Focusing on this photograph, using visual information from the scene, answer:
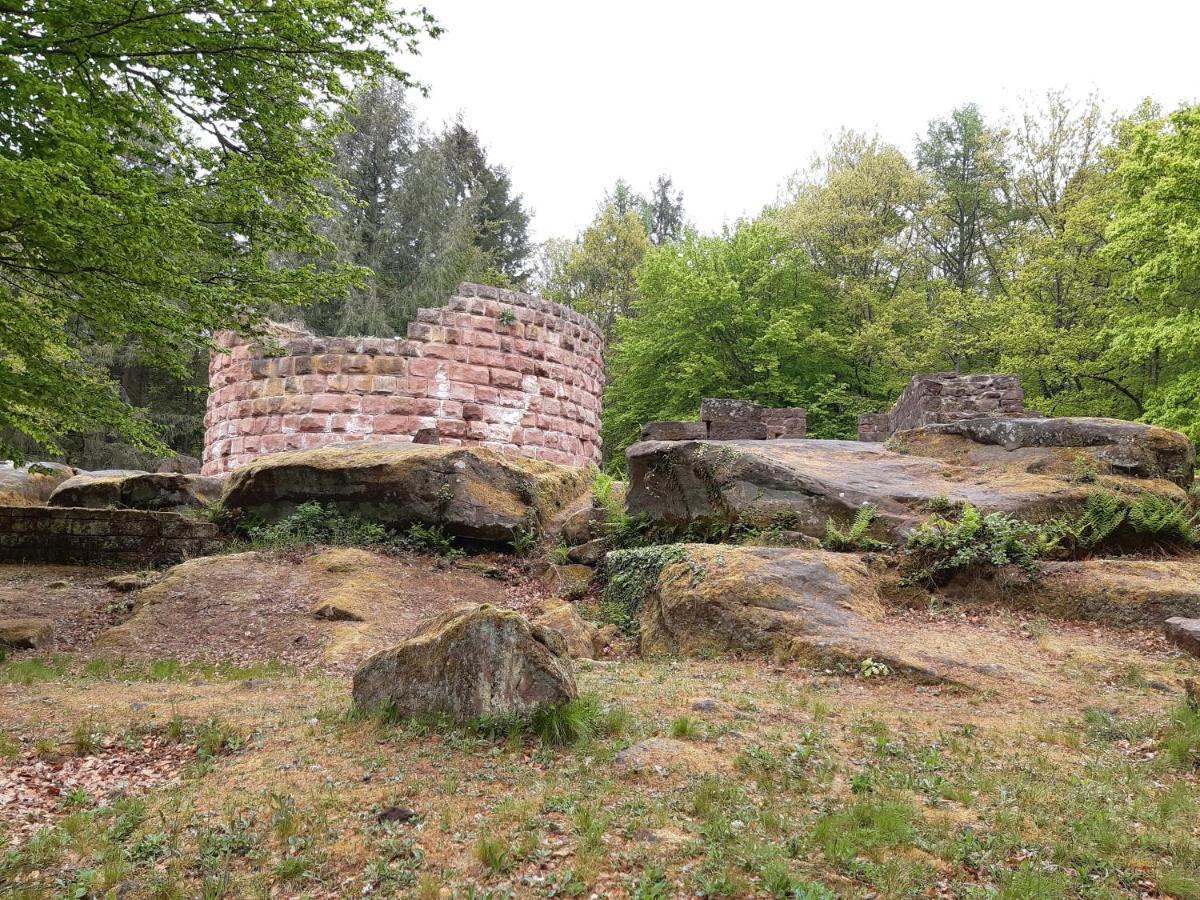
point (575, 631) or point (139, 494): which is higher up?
point (139, 494)

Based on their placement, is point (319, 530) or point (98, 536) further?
point (319, 530)

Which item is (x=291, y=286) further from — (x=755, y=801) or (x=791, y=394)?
(x=791, y=394)

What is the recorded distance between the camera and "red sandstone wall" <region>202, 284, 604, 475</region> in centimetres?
1272

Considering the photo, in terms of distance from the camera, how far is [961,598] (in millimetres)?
7816

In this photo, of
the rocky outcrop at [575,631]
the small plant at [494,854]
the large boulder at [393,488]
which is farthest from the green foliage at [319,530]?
the small plant at [494,854]

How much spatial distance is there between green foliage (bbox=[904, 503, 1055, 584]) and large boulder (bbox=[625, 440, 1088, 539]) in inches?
15.3

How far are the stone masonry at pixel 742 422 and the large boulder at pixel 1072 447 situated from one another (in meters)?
6.46

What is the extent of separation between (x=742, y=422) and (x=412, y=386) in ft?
25.7

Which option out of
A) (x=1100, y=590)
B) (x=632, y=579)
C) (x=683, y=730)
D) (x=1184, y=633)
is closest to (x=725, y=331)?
(x=632, y=579)

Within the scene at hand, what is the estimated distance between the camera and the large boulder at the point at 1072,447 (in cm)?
941

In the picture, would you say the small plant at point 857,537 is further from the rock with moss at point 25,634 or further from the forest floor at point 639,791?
the rock with moss at point 25,634

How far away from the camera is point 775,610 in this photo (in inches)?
272

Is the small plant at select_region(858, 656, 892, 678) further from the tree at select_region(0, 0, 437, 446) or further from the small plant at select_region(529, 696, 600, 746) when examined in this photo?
the tree at select_region(0, 0, 437, 446)

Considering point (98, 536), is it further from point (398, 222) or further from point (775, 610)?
point (398, 222)
